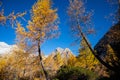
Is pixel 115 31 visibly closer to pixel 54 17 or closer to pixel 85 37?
pixel 85 37

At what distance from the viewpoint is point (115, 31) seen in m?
12.8

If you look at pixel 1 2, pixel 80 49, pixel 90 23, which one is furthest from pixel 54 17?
pixel 80 49

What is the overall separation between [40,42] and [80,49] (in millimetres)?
15504

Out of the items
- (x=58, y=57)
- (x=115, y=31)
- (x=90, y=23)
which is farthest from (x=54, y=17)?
(x=58, y=57)

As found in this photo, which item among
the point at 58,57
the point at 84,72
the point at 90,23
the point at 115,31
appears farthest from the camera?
the point at 58,57

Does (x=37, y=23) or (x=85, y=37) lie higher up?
(x=37, y=23)

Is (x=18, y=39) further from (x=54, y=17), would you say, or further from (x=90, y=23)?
(x=90, y=23)

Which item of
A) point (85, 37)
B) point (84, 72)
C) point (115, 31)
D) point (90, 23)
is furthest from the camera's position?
point (84, 72)

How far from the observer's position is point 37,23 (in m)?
20.9

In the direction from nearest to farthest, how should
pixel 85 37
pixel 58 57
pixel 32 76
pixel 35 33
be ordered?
1. pixel 85 37
2. pixel 35 33
3. pixel 32 76
4. pixel 58 57

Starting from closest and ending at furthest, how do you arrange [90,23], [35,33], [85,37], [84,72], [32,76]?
[85,37], [90,23], [35,33], [84,72], [32,76]

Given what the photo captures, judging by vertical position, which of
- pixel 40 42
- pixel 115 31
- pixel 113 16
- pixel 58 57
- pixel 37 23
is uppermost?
pixel 58 57

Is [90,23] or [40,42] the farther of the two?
[40,42]

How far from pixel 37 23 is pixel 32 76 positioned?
13339 mm
